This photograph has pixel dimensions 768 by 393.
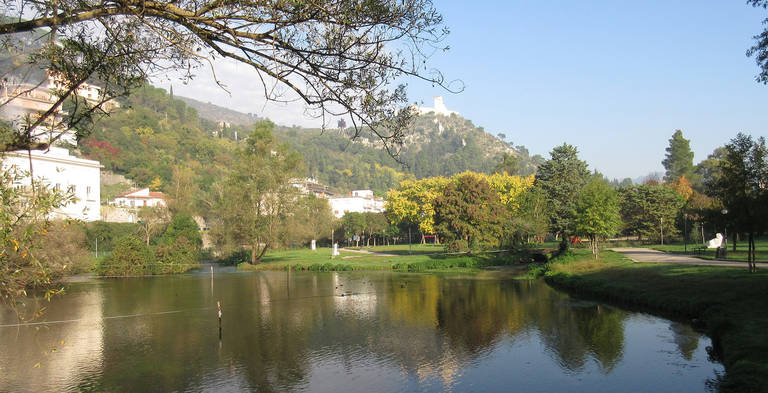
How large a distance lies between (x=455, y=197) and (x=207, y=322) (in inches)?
1284

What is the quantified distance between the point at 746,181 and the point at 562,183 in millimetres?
27539

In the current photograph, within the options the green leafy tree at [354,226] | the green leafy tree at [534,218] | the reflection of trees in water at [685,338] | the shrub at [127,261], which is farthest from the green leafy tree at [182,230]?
the reflection of trees in water at [685,338]

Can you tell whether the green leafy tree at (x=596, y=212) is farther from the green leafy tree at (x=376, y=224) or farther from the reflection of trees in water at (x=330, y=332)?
the green leafy tree at (x=376, y=224)

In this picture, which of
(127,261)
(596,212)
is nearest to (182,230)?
(127,261)

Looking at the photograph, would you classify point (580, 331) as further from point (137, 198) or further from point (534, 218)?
point (137, 198)

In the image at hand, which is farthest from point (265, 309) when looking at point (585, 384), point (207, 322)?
point (585, 384)

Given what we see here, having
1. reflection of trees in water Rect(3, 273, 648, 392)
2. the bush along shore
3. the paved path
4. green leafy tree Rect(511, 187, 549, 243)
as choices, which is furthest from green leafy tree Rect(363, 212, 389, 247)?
reflection of trees in water Rect(3, 273, 648, 392)

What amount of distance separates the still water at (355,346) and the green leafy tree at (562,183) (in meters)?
19.4

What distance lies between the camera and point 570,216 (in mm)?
49438

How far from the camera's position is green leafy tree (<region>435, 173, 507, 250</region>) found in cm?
5162

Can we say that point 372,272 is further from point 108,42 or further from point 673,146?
point 673,146

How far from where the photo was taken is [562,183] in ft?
169

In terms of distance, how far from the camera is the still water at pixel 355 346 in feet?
49.8

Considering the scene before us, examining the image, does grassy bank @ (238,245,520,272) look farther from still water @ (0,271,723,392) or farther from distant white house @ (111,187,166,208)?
distant white house @ (111,187,166,208)
